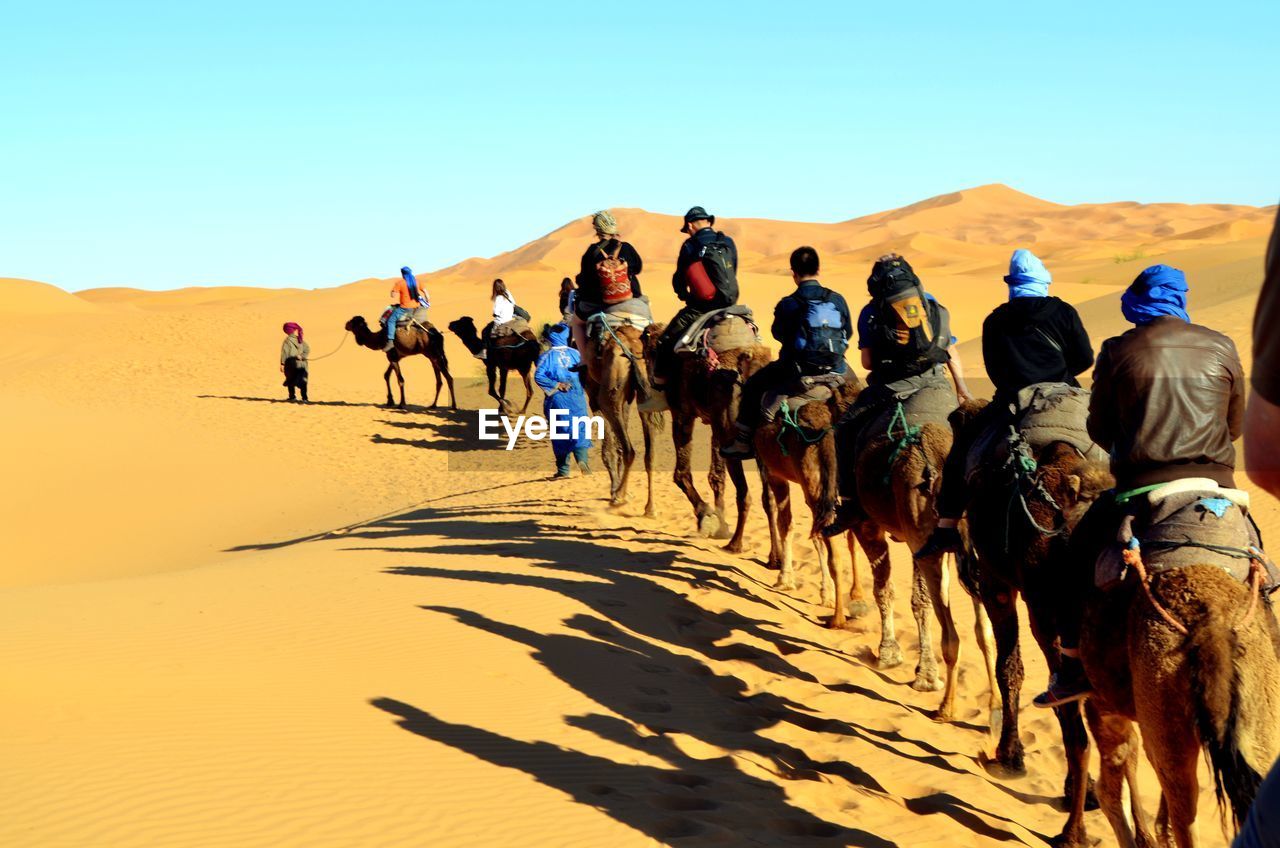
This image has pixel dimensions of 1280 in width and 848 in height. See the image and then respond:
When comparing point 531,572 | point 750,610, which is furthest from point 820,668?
point 531,572

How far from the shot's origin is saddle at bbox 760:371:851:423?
10422 millimetres

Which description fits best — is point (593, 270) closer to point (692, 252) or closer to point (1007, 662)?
point (692, 252)

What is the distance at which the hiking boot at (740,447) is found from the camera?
37.6 ft

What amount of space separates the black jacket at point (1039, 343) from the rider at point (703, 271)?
5.48 meters

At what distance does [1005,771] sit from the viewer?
757cm

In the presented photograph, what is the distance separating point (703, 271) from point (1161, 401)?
25.1ft

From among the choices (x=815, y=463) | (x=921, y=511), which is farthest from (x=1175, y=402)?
(x=815, y=463)

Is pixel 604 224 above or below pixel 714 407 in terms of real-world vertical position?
above

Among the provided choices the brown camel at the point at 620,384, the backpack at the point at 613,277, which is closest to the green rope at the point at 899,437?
the brown camel at the point at 620,384

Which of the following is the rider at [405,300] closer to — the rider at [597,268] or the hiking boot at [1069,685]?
the rider at [597,268]

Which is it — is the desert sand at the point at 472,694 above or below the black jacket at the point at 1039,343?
below

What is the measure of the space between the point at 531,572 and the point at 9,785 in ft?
19.9

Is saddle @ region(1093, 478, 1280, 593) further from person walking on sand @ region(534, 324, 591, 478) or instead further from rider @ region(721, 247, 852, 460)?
person walking on sand @ region(534, 324, 591, 478)

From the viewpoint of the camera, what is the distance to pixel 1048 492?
261 inches
